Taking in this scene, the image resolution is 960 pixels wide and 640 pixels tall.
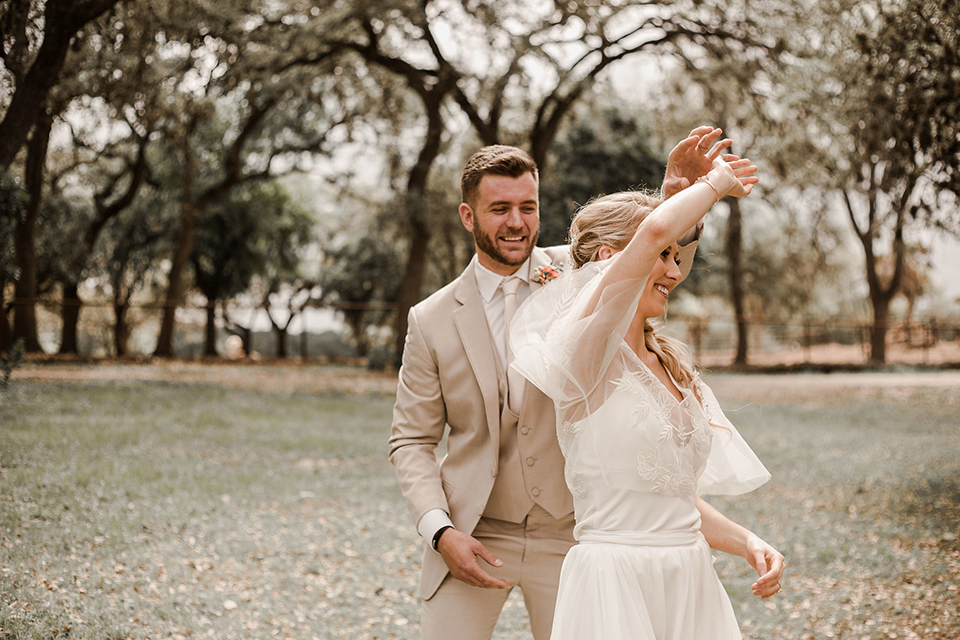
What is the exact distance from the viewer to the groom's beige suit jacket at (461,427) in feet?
8.47

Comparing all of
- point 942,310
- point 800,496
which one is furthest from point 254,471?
point 942,310

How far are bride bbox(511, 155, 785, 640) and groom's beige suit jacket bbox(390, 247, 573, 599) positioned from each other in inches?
13.6

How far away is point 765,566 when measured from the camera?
2.10m

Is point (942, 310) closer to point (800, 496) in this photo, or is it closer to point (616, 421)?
point (800, 496)

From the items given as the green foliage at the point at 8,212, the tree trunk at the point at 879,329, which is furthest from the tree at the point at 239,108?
the tree trunk at the point at 879,329

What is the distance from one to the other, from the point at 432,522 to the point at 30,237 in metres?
11.7

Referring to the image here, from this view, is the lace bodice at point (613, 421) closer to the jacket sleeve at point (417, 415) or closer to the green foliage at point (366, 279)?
the jacket sleeve at point (417, 415)

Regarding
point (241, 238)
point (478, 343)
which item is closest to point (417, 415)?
point (478, 343)

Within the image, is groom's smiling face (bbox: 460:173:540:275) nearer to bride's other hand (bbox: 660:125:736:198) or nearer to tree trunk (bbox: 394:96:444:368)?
bride's other hand (bbox: 660:125:736:198)

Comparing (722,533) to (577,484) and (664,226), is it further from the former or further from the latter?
(664,226)

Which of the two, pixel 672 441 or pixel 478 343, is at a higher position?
pixel 478 343

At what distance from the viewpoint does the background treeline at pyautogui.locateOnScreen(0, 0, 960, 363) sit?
26.2ft

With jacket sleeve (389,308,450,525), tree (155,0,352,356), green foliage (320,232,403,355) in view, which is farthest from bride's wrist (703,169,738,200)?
green foliage (320,232,403,355)

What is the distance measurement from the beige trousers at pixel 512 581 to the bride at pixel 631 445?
1.51ft
